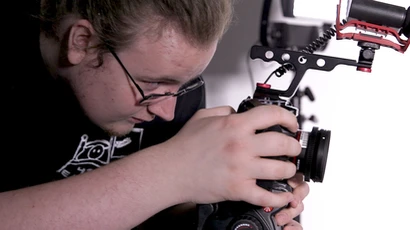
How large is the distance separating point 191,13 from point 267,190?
14.1 inches

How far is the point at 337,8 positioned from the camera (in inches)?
36.0

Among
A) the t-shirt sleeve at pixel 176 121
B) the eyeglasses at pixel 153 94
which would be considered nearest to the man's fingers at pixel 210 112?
the eyeglasses at pixel 153 94

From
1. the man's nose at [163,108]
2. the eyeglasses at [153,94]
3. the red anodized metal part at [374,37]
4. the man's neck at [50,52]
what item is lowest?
the man's nose at [163,108]

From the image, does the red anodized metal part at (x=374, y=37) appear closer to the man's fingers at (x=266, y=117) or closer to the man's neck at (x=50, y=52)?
the man's fingers at (x=266, y=117)

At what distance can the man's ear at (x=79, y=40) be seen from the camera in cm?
94

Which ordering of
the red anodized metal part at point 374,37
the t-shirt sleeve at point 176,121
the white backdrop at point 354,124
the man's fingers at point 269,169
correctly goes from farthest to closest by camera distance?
the t-shirt sleeve at point 176,121, the white backdrop at point 354,124, the red anodized metal part at point 374,37, the man's fingers at point 269,169

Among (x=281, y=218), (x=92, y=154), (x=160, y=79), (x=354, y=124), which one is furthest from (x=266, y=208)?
(x=92, y=154)

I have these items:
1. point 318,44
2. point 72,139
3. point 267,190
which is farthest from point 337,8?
point 72,139

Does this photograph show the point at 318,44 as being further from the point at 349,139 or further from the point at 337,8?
the point at 349,139

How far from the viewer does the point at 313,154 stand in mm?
844

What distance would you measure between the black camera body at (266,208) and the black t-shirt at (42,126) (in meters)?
0.43

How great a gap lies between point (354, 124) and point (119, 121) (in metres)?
0.57

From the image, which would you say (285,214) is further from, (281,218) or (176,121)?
(176,121)

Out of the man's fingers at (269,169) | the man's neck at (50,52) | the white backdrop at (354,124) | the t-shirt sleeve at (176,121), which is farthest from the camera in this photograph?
the t-shirt sleeve at (176,121)
